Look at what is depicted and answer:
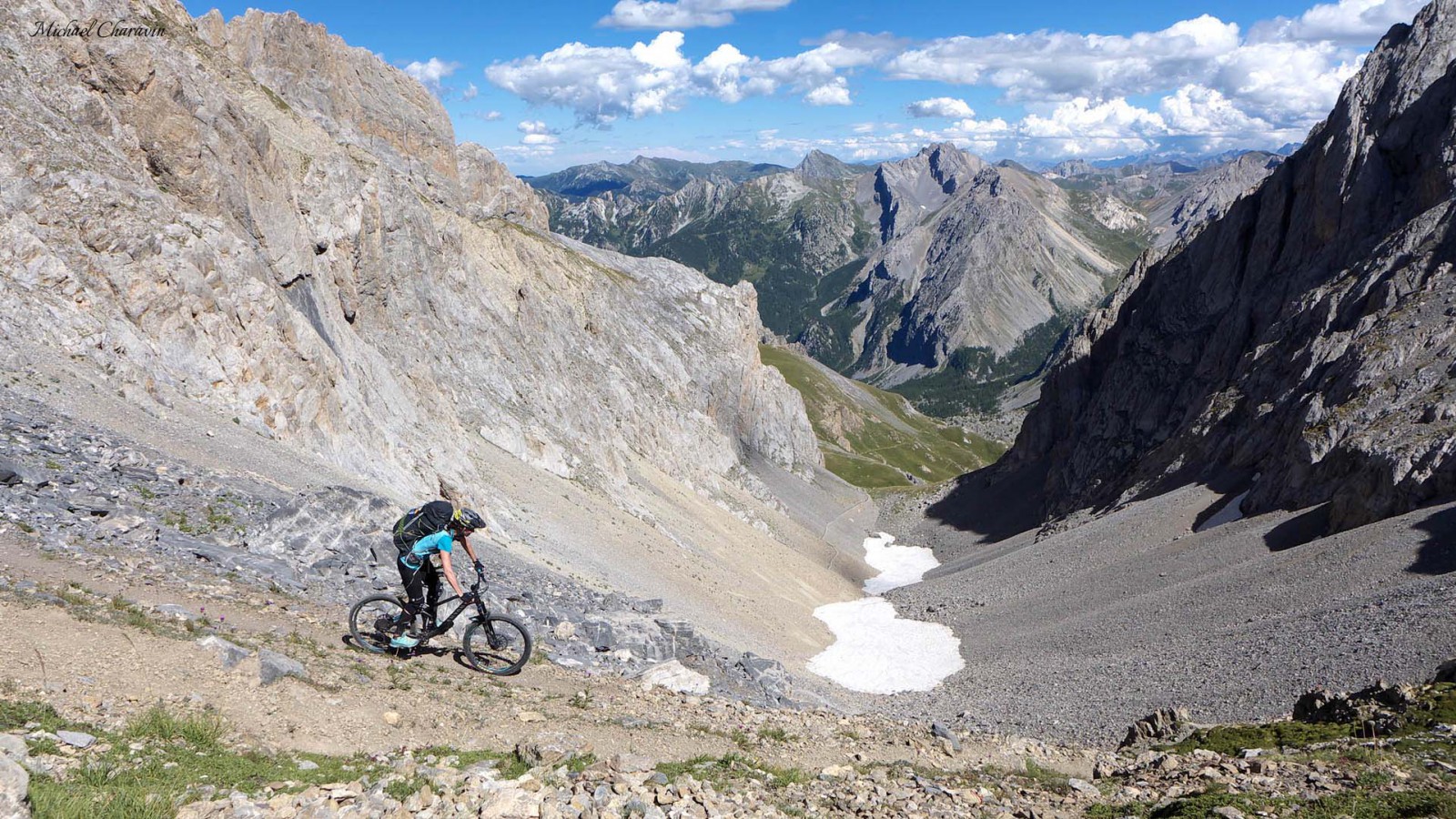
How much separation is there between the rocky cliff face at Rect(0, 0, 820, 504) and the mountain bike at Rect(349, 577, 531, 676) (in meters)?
18.0

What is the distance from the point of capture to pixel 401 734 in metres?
13.1

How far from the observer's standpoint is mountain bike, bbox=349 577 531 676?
16656 mm

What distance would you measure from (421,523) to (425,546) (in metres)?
0.47

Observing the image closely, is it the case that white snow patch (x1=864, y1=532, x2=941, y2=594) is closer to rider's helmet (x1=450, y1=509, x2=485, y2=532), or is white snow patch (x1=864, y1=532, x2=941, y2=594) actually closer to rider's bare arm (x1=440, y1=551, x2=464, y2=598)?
rider's helmet (x1=450, y1=509, x2=485, y2=532)

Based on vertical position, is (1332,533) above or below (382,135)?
below

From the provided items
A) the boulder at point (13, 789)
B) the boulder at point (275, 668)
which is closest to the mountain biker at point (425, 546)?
the boulder at point (275, 668)

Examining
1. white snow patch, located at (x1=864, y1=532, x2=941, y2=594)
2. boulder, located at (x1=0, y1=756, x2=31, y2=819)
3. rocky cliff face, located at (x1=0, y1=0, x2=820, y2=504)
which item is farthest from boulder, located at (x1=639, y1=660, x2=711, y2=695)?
white snow patch, located at (x1=864, y1=532, x2=941, y2=594)

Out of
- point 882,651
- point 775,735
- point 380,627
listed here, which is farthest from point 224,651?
point 882,651

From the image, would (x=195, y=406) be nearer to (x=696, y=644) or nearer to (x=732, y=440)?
(x=696, y=644)

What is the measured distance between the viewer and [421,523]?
642 inches

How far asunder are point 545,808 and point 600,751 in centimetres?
359

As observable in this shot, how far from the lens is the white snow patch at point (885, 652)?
46125 mm

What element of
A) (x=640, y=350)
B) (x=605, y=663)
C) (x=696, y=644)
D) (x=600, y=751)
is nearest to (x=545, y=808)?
(x=600, y=751)

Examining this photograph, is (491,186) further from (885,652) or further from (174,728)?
(174,728)
